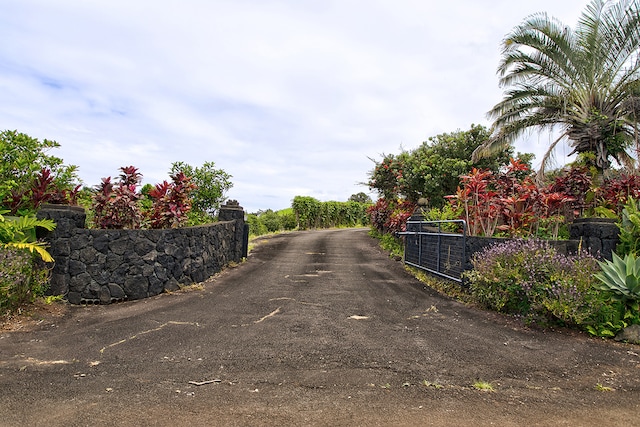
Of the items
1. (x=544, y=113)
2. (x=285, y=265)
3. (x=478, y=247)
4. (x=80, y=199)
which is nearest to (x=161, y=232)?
(x=80, y=199)

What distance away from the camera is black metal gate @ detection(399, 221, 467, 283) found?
819 cm

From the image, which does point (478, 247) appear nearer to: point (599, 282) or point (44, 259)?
point (599, 282)

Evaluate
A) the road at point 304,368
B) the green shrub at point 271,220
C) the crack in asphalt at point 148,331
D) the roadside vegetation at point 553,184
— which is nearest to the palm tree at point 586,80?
the roadside vegetation at point 553,184

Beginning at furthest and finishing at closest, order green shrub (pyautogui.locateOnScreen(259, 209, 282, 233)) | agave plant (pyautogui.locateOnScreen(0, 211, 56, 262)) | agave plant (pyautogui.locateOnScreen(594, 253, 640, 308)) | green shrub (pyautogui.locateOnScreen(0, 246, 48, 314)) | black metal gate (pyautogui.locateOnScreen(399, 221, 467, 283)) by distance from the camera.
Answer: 1. green shrub (pyautogui.locateOnScreen(259, 209, 282, 233))
2. black metal gate (pyautogui.locateOnScreen(399, 221, 467, 283))
3. agave plant (pyautogui.locateOnScreen(0, 211, 56, 262))
4. green shrub (pyautogui.locateOnScreen(0, 246, 48, 314))
5. agave plant (pyautogui.locateOnScreen(594, 253, 640, 308))

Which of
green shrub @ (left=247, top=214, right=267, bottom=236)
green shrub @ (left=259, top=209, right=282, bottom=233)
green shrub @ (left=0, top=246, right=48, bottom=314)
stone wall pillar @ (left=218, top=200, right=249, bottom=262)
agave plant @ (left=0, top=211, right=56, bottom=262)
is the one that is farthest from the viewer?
green shrub @ (left=259, top=209, right=282, bottom=233)

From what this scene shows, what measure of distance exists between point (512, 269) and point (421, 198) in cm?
944

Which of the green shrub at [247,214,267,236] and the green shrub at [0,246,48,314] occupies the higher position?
the green shrub at [247,214,267,236]

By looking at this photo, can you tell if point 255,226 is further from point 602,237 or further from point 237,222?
point 602,237

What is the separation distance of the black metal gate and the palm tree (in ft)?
14.4

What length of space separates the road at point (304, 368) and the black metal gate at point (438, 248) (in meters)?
1.53

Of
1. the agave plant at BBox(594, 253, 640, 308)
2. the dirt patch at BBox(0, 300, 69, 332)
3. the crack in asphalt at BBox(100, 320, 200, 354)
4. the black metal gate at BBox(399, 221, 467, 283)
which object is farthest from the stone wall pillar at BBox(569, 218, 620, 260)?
the dirt patch at BBox(0, 300, 69, 332)

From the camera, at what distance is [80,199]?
7727 mm

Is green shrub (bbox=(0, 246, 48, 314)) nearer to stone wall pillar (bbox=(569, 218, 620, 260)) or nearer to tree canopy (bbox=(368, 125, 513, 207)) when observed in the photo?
stone wall pillar (bbox=(569, 218, 620, 260))

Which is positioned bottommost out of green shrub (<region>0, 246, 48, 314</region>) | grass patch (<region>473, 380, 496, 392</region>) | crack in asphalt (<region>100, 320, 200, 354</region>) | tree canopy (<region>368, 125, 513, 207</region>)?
crack in asphalt (<region>100, 320, 200, 354</region>)
